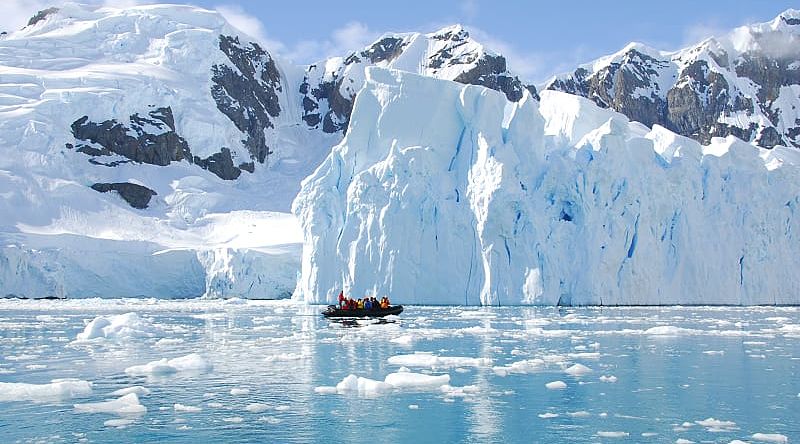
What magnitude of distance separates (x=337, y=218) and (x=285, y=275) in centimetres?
1223

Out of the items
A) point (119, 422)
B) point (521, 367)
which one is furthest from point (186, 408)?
point (521, 367)

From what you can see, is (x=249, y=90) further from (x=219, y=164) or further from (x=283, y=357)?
(x=283, y=357)

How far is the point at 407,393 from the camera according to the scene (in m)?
11.6

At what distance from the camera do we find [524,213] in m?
31.1

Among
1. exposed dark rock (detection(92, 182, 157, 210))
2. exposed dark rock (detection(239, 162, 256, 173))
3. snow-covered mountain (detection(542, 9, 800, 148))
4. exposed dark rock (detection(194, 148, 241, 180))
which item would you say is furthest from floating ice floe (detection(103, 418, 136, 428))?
snow-covered mountain (detection(542, 9, 800, 148))

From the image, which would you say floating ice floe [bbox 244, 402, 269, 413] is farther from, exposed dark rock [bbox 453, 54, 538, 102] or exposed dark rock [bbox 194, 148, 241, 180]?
exposed dark rock [bbox 453, 54, 538, 102]

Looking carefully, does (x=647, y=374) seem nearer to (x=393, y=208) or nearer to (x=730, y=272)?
(x=393, y=208)

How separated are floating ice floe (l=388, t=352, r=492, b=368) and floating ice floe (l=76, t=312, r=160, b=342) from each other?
8217 mm

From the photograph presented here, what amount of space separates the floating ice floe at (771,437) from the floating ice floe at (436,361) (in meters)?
6.15

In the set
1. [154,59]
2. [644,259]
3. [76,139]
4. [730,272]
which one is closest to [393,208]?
[644,259]

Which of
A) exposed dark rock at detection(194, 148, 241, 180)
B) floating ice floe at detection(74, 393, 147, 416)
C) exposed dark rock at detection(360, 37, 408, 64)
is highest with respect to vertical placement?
exposed dark rock at detection(360, 37, 408, 64)

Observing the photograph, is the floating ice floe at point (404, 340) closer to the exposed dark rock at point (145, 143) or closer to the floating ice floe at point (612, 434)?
the floating ice floe at point (612, 434)

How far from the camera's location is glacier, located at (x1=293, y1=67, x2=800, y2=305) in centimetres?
3128

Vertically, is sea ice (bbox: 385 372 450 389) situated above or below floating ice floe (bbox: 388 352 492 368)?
below
